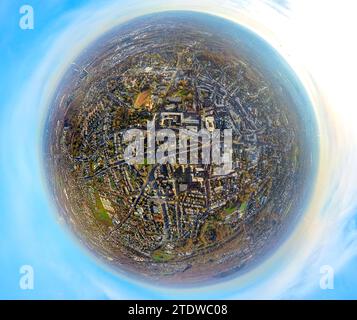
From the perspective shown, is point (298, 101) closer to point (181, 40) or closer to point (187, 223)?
point (181, 40)

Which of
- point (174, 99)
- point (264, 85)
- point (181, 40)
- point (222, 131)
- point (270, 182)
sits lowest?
point (270, 182)

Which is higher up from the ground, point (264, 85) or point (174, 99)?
point (264, 85)

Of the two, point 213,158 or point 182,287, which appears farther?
point 182,287

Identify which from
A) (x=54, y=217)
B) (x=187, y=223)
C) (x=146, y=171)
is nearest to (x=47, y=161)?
(x=54, y=217)

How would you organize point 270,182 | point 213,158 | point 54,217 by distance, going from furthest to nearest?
point 54,217 → point 270,182 → point 213,158

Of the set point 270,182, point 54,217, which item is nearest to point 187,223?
point 270,182

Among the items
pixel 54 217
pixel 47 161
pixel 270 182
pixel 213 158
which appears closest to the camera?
pixel 213 158
